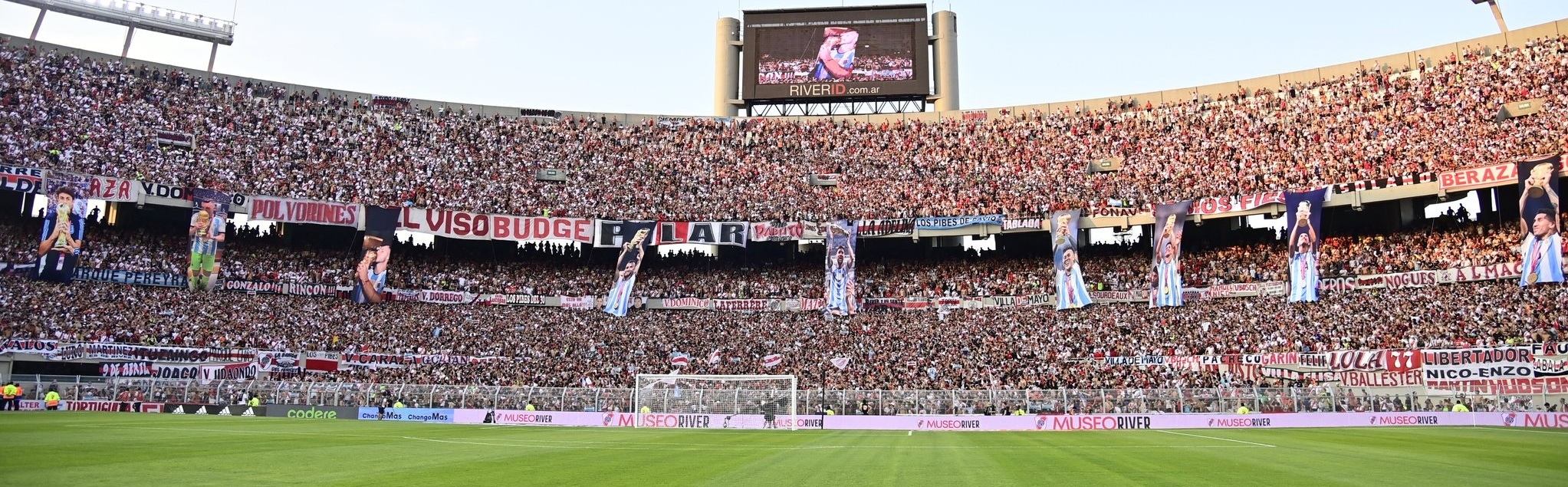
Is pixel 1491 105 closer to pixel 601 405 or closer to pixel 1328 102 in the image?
pixel 1328 102

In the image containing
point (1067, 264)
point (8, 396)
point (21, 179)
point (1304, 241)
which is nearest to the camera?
point (8, 396)

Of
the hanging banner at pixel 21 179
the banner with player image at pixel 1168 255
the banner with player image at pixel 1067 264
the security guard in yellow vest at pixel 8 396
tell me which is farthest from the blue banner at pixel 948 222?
the hanging banner at pixel 21 179

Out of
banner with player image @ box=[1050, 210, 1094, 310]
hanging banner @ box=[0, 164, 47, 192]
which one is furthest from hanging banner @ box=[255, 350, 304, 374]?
banner with player image @ box=[1050, 210, 1094, 310]

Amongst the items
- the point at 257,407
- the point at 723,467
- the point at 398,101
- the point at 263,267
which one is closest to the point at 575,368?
the point at 257,407

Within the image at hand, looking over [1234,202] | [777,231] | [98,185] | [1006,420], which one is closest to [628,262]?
[777,231]

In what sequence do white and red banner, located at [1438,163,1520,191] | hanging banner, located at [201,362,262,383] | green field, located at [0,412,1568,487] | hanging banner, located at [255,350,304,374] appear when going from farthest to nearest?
hanging banner, located at [255,350,304,374]
hanging banner, located at [201,362,262,383]
white and red banner, located at [1438,163,1520,191]
green field, located at [0,412,1568,487]

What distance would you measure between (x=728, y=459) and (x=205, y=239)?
1563 inches

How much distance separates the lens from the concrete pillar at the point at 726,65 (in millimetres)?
66062

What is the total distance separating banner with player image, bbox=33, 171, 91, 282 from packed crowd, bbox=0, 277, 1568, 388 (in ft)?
2.72

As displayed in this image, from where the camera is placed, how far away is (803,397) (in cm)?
3672

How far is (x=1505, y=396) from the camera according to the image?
31.5 meters

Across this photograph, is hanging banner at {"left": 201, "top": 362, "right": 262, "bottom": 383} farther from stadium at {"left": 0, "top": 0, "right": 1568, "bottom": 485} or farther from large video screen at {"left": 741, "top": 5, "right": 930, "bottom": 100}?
large video screen at {"left": 741, "top": 5, "right": 930, "bottom": 100}

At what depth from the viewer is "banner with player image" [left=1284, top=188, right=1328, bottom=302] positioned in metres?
41.1

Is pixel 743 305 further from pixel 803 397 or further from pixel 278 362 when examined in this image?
pixel 278 362
